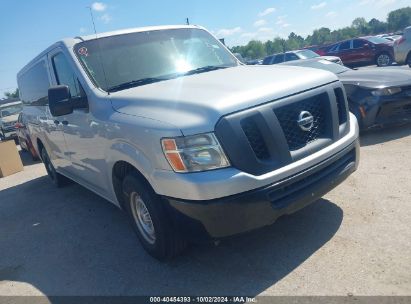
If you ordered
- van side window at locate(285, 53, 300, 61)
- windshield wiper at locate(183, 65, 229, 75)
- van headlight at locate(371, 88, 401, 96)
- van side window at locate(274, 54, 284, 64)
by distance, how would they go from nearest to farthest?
1. windshield wiper at locate(183, 65, 229, 75)
2. van headlight at locate(371, 88, 401, 96)
3. van side window at locate(285, 53, 300, 61)
4. van side window at locate(274, 54, 284, 64)

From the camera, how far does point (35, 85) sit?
249 inches

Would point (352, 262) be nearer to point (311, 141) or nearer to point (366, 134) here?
point (311, 141)

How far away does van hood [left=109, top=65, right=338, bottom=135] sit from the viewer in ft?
9.07

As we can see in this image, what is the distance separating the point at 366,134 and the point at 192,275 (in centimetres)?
466

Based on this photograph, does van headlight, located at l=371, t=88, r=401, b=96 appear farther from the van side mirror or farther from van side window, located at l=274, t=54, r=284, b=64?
van side window, located at l=274, t=54, r=284, b=64

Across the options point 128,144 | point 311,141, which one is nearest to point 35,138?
point 128,144

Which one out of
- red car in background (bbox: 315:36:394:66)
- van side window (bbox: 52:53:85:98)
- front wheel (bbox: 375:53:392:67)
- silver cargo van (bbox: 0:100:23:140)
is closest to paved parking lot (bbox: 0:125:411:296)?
van side window (bbox: 52:53:85:98)

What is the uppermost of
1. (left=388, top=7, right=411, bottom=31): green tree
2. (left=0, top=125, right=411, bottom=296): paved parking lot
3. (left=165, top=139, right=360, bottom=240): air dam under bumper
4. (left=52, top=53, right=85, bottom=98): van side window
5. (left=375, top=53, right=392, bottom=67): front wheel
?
(left=388, top=7, right=411, bottom=31): green tree

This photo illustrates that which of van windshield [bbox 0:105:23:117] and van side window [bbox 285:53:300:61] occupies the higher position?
van side window [bbox 285:53:300:61]

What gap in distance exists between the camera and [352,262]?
2.97 metres

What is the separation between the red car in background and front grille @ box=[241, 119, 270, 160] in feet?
62.0

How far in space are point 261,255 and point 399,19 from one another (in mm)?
118914

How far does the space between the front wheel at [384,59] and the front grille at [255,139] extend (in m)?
18.9

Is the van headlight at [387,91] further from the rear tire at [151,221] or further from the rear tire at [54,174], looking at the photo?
the rear tire at [54,174]
